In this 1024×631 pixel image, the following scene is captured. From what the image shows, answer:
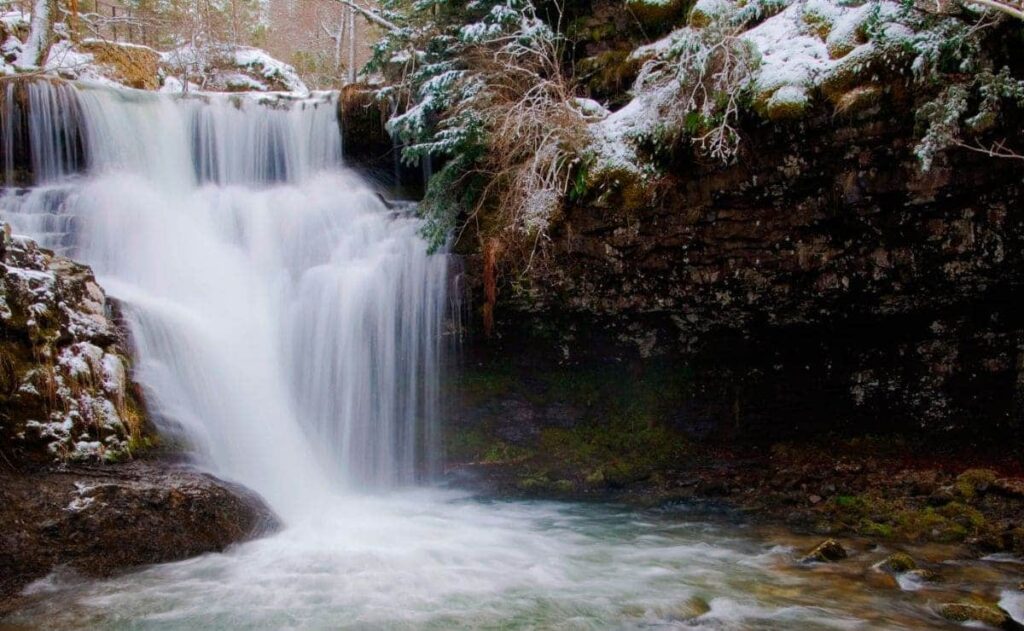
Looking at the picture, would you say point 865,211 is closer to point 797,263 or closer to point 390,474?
point 797,263

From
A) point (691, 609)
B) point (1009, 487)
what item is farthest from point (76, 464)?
point (1009, 487)

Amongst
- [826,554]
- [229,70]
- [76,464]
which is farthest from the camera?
[229,70]

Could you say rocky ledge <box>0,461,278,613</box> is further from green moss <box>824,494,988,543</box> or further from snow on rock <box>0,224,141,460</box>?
green moss <box>824,494,988,543</box>

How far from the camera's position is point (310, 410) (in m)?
9.04

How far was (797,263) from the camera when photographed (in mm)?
7660

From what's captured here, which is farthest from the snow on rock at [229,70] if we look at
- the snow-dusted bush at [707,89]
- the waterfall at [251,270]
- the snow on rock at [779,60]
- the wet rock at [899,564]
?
the wet rock at [899,564]

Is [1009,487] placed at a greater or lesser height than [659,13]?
lesser

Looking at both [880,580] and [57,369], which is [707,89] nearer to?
[880,580]

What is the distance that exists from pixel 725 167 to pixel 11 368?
24.3 ft

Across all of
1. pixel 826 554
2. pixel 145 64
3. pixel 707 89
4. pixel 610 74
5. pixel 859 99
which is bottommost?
pixel 826 554

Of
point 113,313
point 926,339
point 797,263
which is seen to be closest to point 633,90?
point 797,263

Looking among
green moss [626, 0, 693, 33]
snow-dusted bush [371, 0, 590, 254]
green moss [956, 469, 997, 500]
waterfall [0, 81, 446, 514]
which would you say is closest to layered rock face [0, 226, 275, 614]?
waterfall [0, 81, 446, 514]

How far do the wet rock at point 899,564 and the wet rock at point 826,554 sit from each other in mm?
348

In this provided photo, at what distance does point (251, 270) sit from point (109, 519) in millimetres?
5600
